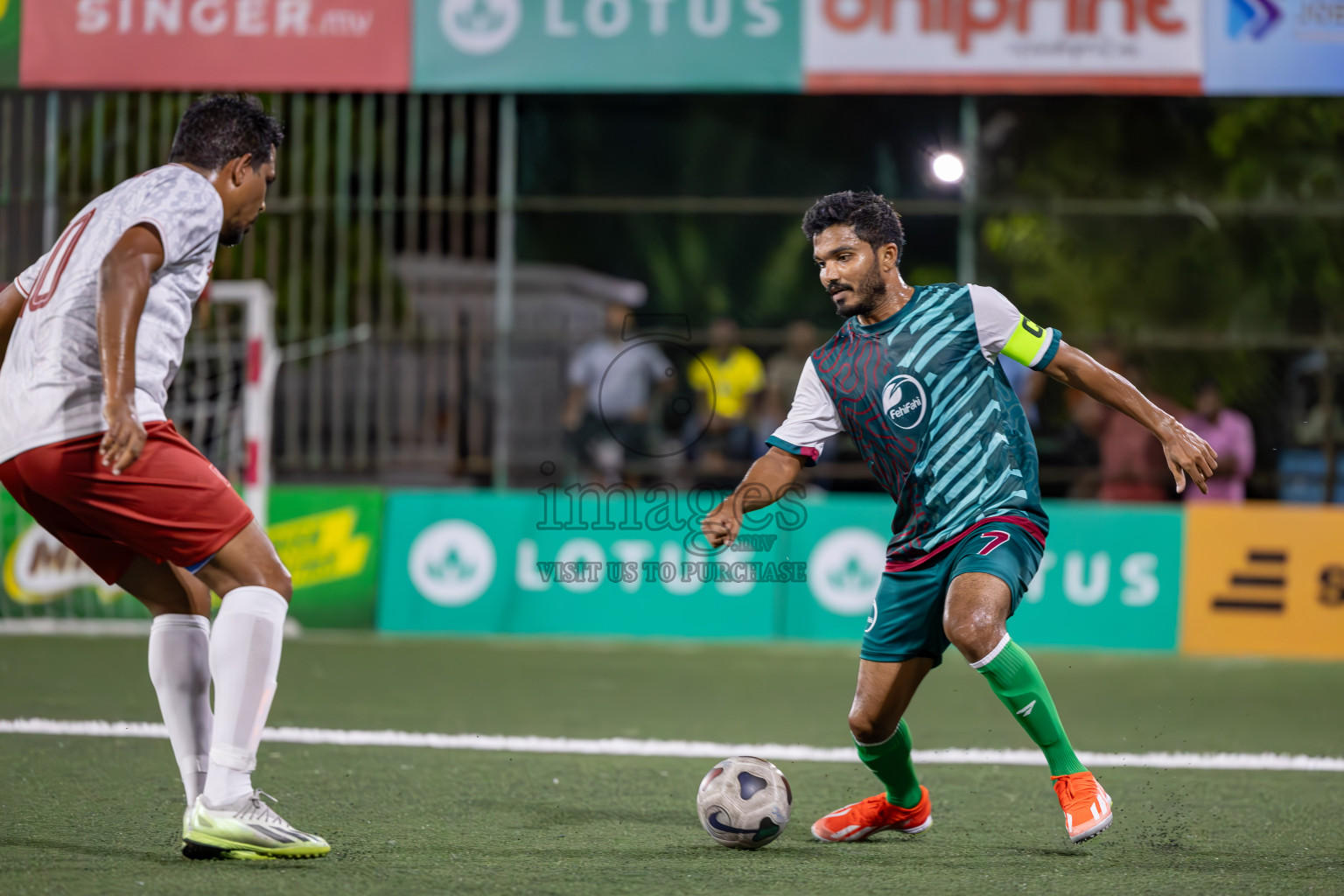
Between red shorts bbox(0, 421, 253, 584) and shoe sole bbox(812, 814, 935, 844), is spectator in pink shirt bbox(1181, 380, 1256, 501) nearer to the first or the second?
shoe sole bbox(812, 814, 935, 844)

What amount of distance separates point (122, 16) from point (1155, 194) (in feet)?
29.3

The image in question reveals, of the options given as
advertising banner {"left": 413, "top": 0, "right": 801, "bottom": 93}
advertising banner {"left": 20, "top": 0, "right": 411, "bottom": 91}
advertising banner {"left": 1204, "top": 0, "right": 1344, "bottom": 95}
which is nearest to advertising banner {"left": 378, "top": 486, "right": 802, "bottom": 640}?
advertising banner {"left": 413, "top": 0, "right": 801, "bottom": 93}

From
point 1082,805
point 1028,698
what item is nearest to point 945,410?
point 1028,698

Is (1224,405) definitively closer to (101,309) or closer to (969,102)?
(969,102)

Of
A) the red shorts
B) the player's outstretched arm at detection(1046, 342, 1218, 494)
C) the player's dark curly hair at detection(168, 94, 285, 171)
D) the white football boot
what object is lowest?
the white football boot

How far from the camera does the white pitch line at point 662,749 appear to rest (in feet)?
21.1

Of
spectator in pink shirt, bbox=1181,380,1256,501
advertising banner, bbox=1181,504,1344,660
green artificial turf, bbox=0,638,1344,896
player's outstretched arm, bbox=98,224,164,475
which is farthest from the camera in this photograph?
spectator in pink shirt, bbox=1181,380,1256,501

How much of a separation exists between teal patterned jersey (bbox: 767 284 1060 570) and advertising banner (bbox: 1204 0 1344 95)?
692 centimetres

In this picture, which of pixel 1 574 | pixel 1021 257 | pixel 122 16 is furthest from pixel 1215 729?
pixel 1021 257

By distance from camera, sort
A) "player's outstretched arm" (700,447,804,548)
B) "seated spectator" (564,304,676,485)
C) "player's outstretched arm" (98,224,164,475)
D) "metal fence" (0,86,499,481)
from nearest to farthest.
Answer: "player's outstretched arm" (98,224,164,475) < "player's outstretched arm" (700,447,804,548) < "metal fence" (0,86,499,481) < "seated spectator" (564,304,676,485)

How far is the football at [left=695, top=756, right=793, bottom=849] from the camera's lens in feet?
15.4

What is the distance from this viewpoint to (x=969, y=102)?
11.8m

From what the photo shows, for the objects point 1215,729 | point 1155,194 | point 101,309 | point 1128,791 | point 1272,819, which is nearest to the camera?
point 101,309

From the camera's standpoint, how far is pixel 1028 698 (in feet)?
15.3
